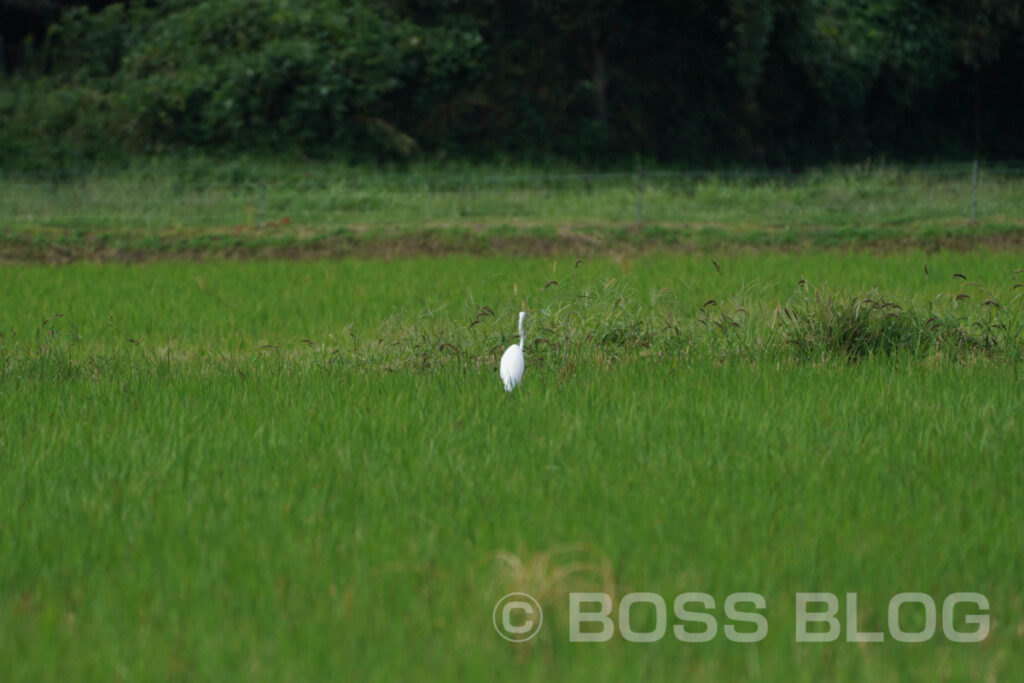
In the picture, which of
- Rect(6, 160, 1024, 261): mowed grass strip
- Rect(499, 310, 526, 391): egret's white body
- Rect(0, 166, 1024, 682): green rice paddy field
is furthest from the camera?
Rect(6, 160, 1024, 261): mowed grass strip

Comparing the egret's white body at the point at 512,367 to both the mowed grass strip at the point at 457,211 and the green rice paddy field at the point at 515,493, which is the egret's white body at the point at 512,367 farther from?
the mowed grass strip at the point at 457,211

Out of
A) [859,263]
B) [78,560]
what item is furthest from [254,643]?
[859,263]

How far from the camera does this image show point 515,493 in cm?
413

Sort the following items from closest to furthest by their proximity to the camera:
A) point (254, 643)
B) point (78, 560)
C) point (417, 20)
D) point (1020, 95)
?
point (254, 643) → point (78, 560) → point (417, 20) → point (1020, 95)

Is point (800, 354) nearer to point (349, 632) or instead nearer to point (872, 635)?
point (872, 635)

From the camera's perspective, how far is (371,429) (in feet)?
16.8

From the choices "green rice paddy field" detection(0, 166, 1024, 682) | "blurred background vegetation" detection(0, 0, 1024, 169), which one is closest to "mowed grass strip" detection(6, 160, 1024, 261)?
"blurred background vegetation" detection(0, 0, 1024, 169)

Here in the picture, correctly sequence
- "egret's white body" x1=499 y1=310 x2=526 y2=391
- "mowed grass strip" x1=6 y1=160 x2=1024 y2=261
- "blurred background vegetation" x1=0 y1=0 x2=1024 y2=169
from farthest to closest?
"blurred background vegetation" x1=0 y1=0 x2=1024 y2=169 < "mowed grass strip" x1=6 y1=160 x2=1024 y2=261 < "egret's white body" x1=499 y1=310 x2=526 y2=391

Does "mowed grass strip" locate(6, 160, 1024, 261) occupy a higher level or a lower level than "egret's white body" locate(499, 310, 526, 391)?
lower

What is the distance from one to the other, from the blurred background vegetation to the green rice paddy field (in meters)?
12.0

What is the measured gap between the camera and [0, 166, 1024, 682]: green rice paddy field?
2953 millimetres

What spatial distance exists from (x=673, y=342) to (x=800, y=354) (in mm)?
754

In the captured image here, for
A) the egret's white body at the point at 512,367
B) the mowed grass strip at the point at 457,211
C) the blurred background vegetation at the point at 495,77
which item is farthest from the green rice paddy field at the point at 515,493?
the blurred background vegetation at the point at 495,77

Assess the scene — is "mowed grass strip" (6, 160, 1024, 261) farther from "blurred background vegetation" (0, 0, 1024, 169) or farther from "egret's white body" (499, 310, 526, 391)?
"egret's white body" (499, 310, 526, 391)
